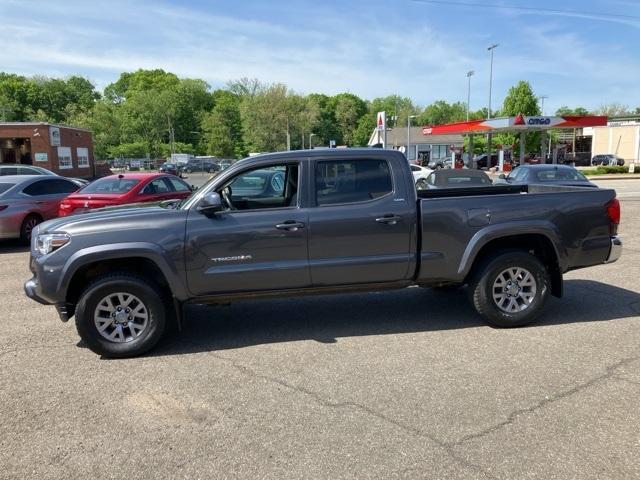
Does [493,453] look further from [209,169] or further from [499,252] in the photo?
[209,169]

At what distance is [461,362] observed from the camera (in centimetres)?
458

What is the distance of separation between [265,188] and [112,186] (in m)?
6.82

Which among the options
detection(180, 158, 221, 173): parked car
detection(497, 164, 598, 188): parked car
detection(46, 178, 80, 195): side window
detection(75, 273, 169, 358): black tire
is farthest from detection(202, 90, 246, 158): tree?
detection(75, 273, 169, 358): black tire

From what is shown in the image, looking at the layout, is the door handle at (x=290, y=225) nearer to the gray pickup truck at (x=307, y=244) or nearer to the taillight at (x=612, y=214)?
the gray pickup truck at (x=307, y=244)

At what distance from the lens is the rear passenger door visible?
199 inches

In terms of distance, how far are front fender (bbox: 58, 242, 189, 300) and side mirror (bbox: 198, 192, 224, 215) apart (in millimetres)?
519

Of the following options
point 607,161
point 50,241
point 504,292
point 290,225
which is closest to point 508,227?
point 504,292

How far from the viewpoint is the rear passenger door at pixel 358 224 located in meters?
5.07

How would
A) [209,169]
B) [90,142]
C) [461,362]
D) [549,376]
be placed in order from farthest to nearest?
[209,169]
[90,142]
[461,362]
[549,376]

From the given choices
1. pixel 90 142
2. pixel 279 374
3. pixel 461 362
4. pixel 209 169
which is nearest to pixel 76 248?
pixel 279 374

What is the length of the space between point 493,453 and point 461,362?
1423 millimetres

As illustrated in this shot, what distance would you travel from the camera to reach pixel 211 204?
479cm

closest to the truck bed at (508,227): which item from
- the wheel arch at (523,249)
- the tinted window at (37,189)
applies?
the wheel arch at (523,249)

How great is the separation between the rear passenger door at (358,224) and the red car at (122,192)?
5728 millimetres
